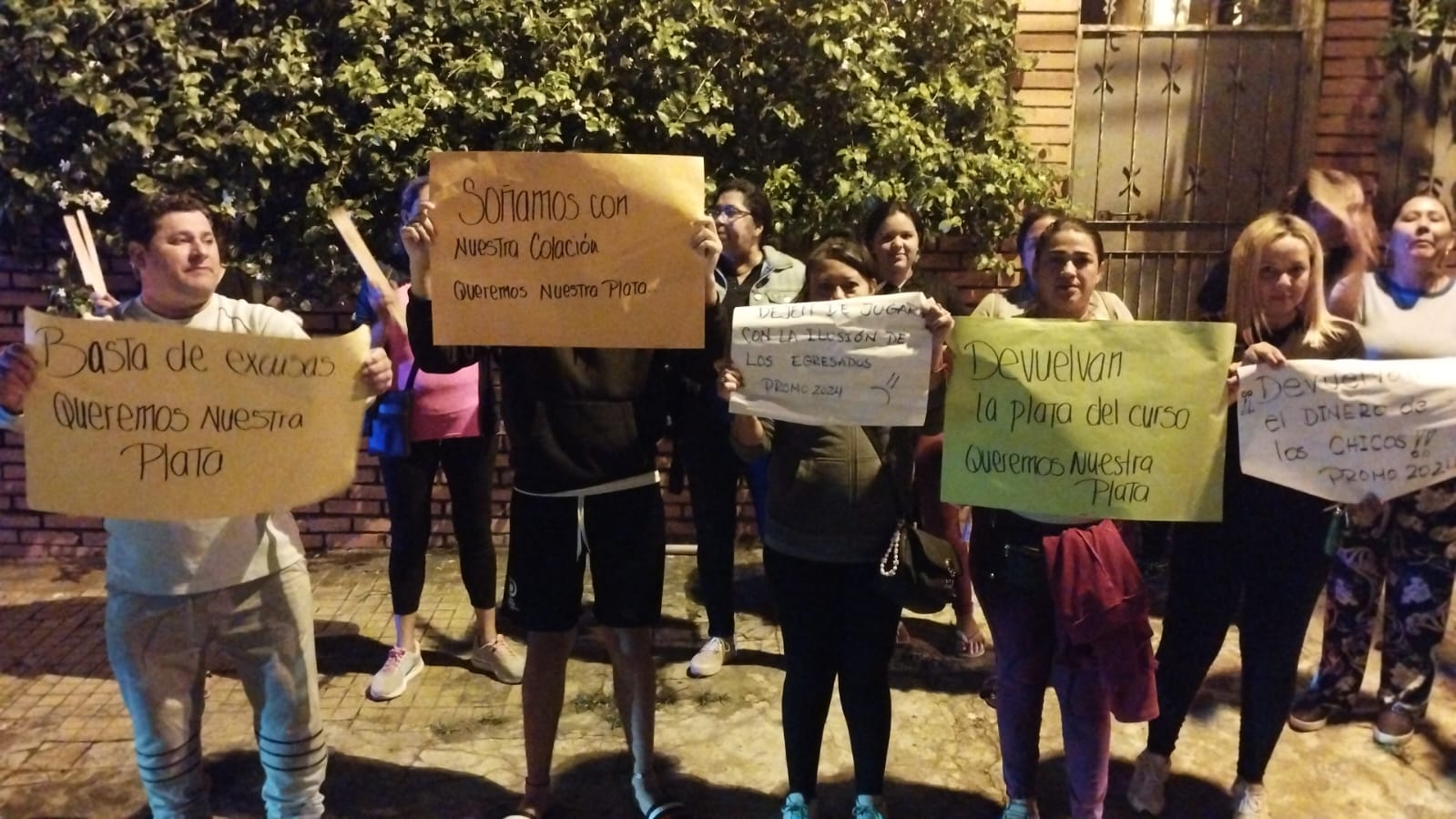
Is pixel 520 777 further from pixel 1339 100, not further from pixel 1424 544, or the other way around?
pixel 1339 100

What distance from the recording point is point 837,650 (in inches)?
107

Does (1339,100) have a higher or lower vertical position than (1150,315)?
higher

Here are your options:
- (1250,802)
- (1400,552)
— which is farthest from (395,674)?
(1400,552)

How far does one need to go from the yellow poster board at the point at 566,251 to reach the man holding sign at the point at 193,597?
1.01 feet

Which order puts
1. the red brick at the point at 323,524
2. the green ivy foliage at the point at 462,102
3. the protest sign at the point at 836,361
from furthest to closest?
1. the red brick at the point at 323,524
2. the green ivy foliage at the point at 462,102
3. the protest sign at the point at 836,361

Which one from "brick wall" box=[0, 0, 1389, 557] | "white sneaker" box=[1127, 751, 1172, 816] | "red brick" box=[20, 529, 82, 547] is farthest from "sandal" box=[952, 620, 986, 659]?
"red brick" box=[20, 529, 82, 547]

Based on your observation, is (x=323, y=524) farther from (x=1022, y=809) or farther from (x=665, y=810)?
(x=1022, y=809)

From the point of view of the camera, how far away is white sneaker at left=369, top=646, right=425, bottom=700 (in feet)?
12.3

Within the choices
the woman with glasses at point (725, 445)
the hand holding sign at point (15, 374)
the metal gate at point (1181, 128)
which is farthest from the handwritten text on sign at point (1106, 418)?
the metal gate at point (1181, 128)

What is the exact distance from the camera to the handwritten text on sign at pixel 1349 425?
2.54 metres

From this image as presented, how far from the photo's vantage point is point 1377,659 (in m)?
4.04

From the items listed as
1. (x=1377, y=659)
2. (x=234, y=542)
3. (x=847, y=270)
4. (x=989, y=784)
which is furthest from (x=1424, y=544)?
(x=234, y=542)

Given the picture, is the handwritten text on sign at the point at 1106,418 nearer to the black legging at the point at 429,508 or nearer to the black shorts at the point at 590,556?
the black shorts at the point at 590,556

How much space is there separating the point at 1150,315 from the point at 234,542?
15.8 feet
